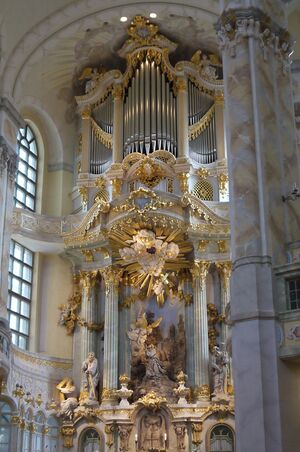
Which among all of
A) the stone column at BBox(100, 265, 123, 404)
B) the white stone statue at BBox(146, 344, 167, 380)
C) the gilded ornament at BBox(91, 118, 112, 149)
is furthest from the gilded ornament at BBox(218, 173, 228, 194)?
the white stone statue at BBox(146, 344, 167, 380)

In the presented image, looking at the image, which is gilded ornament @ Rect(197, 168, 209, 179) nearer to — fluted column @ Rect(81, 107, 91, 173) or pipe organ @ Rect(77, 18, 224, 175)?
pipe organ @ Rect(77, 18, 224, 175)

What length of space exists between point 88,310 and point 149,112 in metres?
7.14

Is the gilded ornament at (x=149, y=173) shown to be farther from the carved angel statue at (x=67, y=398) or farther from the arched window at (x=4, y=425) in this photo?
the arched window at (x=4, y=425)

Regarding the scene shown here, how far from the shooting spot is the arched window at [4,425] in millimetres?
21656

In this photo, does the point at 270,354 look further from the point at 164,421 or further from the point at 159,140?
the point at 159,140

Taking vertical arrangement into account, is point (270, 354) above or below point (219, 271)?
below

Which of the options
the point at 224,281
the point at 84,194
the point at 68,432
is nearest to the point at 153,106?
the point at 84,194

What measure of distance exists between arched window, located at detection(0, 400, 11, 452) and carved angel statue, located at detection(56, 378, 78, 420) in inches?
84.2

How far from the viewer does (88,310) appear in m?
25.2

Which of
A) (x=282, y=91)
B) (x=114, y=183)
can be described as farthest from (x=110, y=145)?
(x=282, y=91)

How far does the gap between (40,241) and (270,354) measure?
1291 cm

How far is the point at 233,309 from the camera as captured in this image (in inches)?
573

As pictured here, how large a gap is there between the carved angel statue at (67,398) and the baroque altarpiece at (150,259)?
0.04 metres

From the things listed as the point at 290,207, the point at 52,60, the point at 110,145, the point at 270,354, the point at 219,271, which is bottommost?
the point at 270,354
